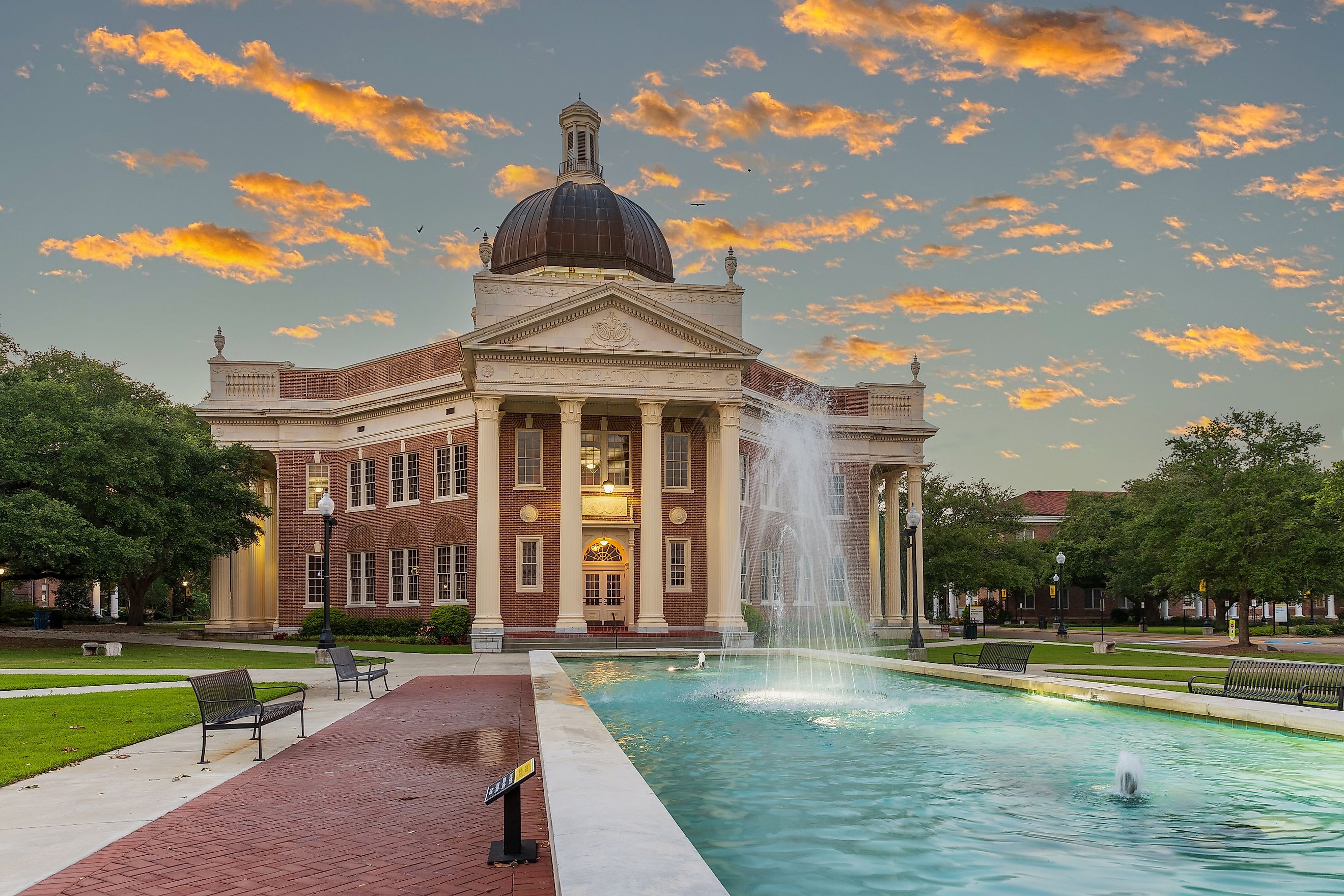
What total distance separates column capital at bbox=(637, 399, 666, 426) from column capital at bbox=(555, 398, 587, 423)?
96.1 inches

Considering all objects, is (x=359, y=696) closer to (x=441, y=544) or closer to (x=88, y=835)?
(x=88, y=835)

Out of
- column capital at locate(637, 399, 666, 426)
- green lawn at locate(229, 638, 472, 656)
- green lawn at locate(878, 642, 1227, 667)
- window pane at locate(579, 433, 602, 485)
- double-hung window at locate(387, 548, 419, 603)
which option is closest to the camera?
green lawn at locate(878, 642, 1227, 667)

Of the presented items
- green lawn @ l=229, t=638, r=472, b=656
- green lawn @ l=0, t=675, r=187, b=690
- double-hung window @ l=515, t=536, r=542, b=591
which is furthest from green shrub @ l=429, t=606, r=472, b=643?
green lawn @ l=0, t=675, r=187, b=690

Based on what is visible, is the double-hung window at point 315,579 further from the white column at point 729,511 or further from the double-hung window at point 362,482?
the white column at point 729,511

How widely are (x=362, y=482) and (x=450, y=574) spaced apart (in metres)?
8.25

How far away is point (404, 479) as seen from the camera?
47719 millimetres

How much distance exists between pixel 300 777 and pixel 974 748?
8.01 m

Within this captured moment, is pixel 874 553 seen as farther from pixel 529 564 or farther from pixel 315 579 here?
pixel 315 579

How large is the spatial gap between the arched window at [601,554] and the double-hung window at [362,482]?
1201 centimetres

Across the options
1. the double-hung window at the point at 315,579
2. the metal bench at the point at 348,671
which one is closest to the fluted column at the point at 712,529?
the double-hung window at the point at 315,579

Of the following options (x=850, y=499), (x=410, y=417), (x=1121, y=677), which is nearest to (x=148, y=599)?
(x=410, y=417)

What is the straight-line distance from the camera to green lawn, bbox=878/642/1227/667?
30.2 meters

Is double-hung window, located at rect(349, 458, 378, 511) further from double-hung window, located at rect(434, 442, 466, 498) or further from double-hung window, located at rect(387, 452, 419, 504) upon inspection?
double-hung window, located at rect(434, 442, 466, 498)

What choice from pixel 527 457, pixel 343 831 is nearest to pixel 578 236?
pixel 527 457
